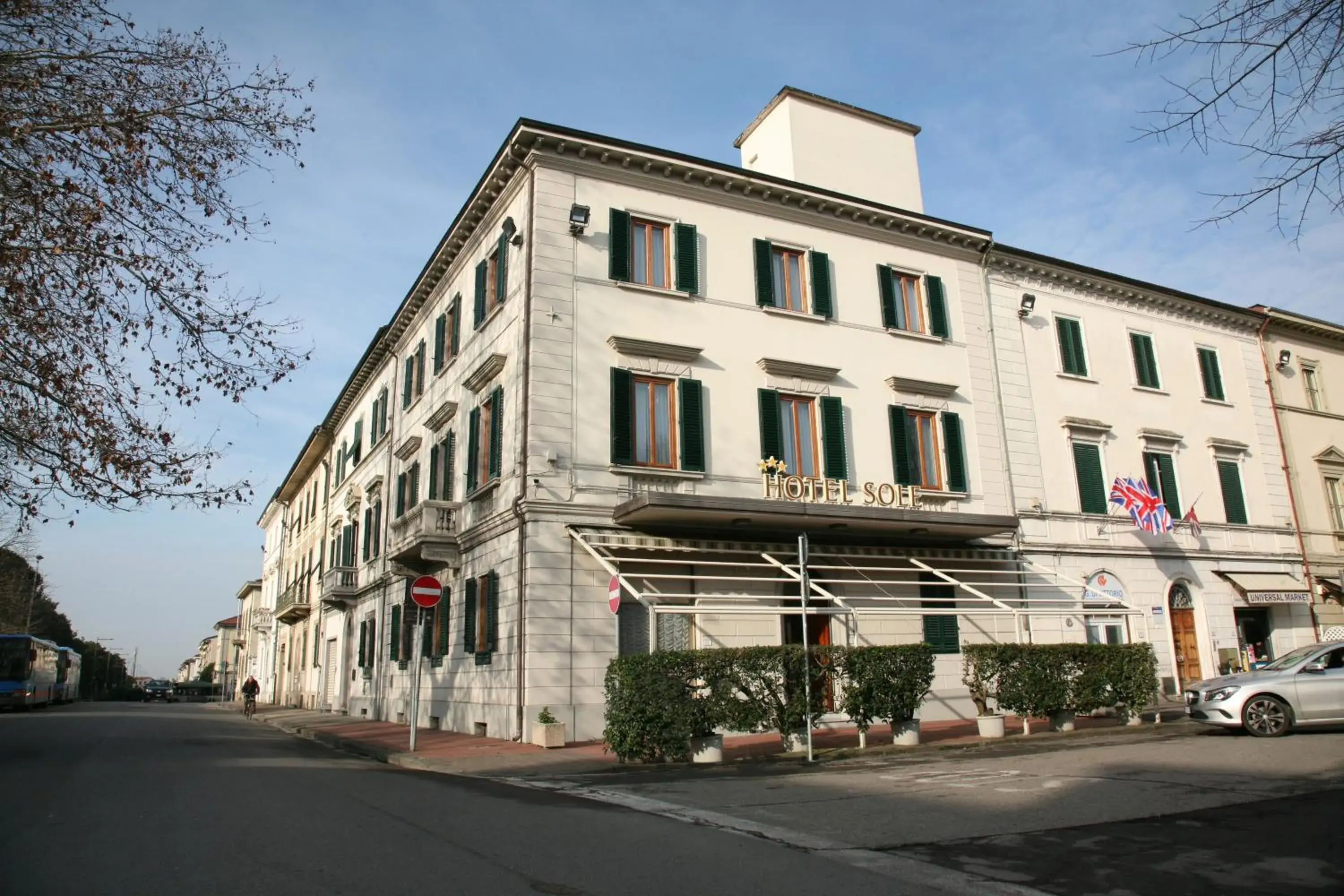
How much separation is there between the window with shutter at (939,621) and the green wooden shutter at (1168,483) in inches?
330

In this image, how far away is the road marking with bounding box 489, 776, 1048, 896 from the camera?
5516mm

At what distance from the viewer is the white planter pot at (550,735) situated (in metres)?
15.9

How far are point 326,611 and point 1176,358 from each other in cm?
3263

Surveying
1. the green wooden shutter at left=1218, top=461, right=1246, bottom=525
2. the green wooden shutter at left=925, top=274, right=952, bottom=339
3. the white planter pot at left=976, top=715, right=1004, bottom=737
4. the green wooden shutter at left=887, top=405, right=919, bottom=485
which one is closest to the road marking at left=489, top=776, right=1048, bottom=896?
the white planter pot at left=976, top=715, right=1004, bottom=737

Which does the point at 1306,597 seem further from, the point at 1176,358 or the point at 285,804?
the point at 285,804

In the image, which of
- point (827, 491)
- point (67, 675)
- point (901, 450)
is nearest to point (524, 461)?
point (827, 491)

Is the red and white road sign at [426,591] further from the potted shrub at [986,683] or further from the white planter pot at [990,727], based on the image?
the white planter pot at [990,727]

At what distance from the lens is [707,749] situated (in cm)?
1303

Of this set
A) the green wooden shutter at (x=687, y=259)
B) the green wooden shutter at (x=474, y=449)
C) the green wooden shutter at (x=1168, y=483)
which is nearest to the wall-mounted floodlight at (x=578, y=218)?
the green wooden shutter at (x=687, y=259)

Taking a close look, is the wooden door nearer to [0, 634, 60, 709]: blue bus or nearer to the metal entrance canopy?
the metal entrance canopy

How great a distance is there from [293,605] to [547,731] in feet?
103

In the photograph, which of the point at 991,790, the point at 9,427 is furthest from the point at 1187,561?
the point at 9,427

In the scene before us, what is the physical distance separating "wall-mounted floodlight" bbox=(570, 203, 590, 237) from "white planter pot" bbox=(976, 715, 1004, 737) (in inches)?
471

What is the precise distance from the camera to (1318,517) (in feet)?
92.6
